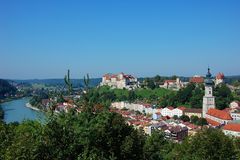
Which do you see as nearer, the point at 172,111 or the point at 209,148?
the point at 209,148

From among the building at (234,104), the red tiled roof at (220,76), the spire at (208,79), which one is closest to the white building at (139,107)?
the building at (234,104)

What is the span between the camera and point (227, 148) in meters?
11.8

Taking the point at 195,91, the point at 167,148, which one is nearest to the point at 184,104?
the point at 195,91

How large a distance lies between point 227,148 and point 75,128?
6.92m

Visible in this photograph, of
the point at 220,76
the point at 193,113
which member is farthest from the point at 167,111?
the point at 220,76

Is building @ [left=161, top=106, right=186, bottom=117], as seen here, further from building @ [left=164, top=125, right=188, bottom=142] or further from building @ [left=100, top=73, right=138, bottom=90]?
building @ [left=100, top=73, right=138, bottom=90]

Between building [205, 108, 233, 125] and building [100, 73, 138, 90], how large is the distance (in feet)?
76.2

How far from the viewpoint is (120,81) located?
58438 millimetres

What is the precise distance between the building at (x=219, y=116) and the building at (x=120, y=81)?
23217mm

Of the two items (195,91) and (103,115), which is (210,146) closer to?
(103,115)

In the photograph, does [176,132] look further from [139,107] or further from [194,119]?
[139,107]

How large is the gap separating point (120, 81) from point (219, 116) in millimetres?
27736

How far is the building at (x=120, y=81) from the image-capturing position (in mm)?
57656

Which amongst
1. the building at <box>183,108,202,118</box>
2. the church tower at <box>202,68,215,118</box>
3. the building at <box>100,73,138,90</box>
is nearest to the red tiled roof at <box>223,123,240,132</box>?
the church tower at <box>202,68,215,118</box>
